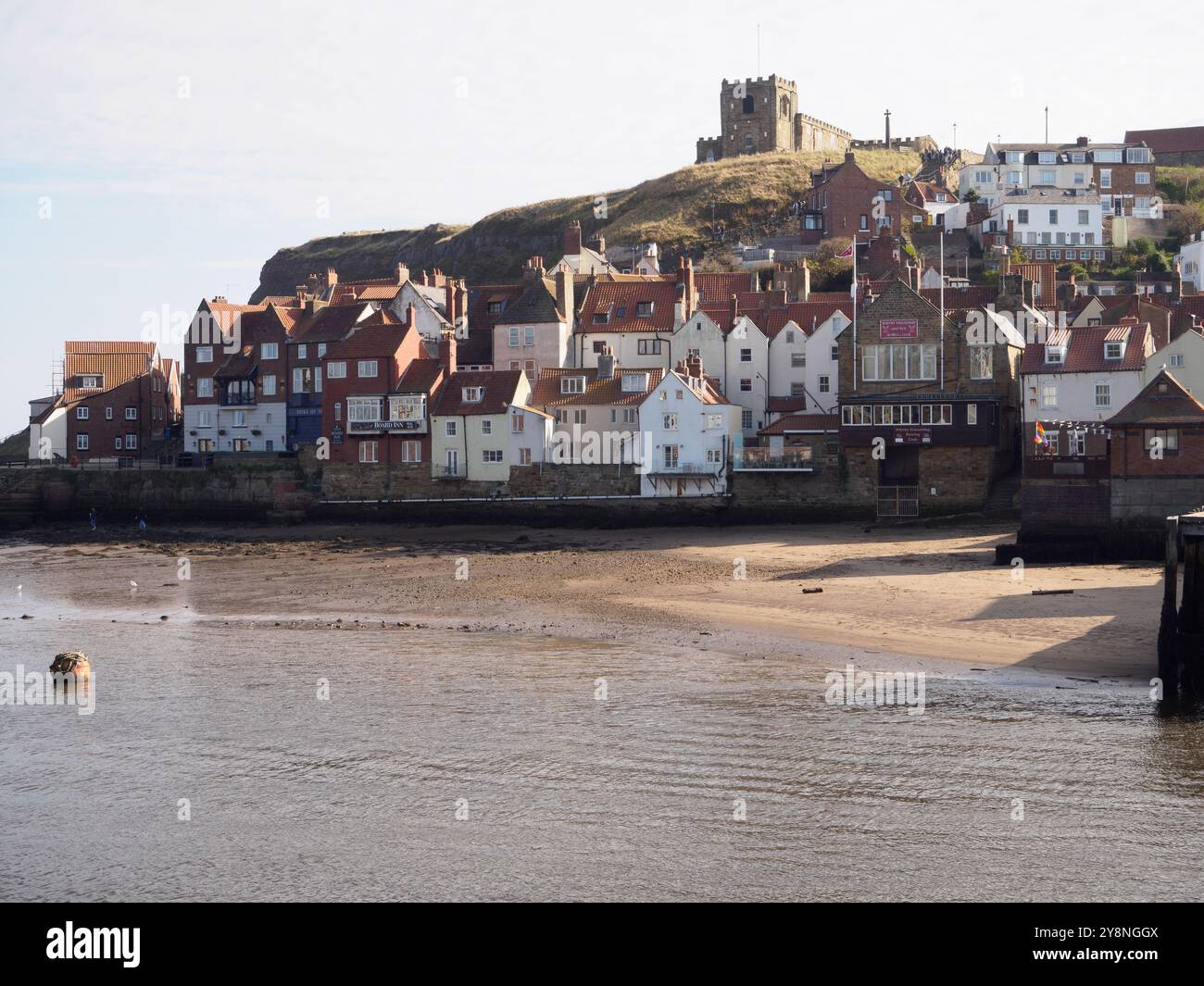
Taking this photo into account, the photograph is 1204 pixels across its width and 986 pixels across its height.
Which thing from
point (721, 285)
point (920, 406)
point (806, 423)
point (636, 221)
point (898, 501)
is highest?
point (636, 221)

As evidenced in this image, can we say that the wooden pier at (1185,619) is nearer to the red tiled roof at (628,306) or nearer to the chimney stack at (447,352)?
the red tiled roof at (628,306)

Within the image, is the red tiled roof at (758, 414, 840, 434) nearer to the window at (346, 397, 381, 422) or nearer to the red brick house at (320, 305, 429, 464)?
the red brick house at (320, 305, 429, 464)

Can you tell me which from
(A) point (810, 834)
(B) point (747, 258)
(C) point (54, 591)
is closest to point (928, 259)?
(B) point (747, 258)

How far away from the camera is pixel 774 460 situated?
6003 centimetres

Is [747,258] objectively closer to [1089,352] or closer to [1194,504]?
[1089,352]

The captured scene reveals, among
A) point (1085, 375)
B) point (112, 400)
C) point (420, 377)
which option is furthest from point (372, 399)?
point (1085, 375)

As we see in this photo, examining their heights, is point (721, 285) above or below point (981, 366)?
above

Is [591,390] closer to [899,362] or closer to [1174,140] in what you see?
[899,362]

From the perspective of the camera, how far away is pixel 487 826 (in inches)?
790

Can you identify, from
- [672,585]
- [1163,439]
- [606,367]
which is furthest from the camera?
[606,367]

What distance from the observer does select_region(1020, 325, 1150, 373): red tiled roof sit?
5653 centimetres

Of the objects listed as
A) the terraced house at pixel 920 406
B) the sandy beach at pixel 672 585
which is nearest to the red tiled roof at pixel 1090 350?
the terraced house at pixel 920 406

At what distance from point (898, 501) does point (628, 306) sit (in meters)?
21.0
